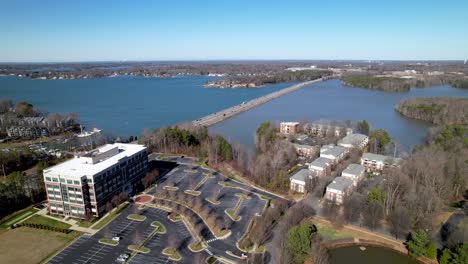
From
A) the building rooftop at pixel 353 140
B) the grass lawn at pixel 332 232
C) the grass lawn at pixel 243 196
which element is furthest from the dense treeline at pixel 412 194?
the building rooftop at pixel 353 140

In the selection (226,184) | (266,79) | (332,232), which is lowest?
(332,232)

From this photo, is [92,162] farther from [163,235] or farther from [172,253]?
[172,253]

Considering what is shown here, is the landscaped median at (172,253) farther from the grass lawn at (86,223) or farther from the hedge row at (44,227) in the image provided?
the hedge row at (44,227)

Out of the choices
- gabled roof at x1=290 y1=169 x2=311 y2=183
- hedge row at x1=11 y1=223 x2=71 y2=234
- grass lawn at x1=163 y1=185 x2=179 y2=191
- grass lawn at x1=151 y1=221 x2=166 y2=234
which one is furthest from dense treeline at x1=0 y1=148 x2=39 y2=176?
gabled roof at x1=290 y1=169 x2=311 y2=183

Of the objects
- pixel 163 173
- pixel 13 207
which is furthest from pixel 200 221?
pixel 13 207

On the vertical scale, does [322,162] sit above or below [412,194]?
below

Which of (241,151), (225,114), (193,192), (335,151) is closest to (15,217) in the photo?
(193,192)
